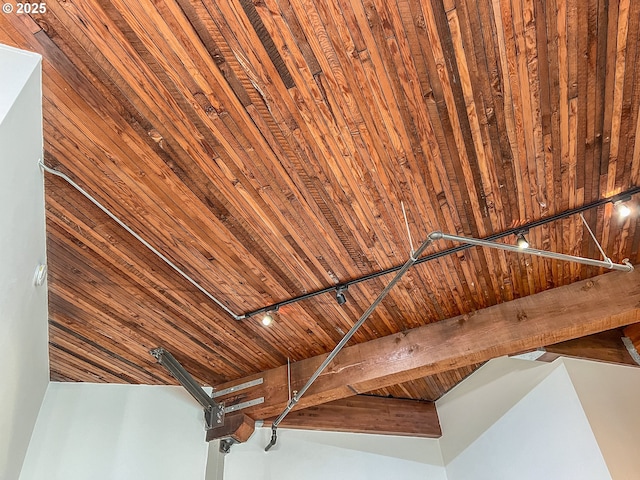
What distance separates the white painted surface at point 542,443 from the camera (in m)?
4.45

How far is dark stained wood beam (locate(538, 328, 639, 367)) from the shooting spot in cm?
504

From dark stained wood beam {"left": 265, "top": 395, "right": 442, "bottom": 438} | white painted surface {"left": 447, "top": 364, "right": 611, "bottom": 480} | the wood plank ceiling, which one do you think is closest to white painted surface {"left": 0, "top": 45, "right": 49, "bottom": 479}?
the wood plank ceiling

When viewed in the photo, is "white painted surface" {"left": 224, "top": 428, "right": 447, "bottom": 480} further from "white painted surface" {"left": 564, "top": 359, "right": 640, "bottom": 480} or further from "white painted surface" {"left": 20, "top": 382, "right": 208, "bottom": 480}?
"white painted surface" {"left": 564, "top": 359, "right": 640, "bottom": 480}

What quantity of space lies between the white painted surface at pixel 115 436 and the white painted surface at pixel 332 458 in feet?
2.07

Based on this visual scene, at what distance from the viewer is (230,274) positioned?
3721 millimetres

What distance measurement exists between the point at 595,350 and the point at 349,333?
10.8 ft

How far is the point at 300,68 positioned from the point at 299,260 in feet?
5.43

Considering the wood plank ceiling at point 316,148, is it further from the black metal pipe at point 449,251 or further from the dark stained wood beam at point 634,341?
the dark stained wood beam at point 634,341

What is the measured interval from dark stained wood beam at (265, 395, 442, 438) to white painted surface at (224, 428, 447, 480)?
0.30 ft

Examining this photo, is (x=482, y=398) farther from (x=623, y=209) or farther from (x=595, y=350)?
(x=623, y=209)

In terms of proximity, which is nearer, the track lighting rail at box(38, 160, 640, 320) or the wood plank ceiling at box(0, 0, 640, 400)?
the wood plank ceiling at box(0, 0, 640, 400)

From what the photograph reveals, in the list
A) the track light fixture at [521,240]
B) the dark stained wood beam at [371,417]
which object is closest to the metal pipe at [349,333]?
the dark stained wood beam at [371,417]

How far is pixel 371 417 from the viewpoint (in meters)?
6.19

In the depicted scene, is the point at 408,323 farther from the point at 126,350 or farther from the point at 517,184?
the point at 126,350
